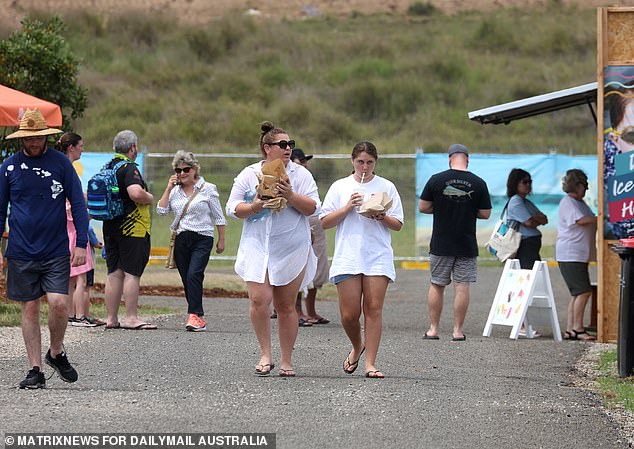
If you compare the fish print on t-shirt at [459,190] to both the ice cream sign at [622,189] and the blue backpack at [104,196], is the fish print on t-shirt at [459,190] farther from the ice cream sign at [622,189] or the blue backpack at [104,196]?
the blue backpack at [104,196]

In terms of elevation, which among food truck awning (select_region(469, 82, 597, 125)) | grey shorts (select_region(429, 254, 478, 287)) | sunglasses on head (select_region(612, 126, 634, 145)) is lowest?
grey shorts (select_region(429, 254, 478, 287))

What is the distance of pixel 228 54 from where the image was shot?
46.2 meters

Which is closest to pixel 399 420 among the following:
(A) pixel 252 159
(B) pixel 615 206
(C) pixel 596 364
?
(C) pixel 596 364

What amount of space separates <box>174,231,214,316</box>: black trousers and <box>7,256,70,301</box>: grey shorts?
401 cm

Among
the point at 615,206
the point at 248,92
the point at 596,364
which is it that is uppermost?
the point at 248,92

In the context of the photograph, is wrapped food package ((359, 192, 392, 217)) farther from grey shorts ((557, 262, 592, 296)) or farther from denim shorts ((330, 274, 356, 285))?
grey shorts ((557, 262, 592, 296))

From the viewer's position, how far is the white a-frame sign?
529 inches

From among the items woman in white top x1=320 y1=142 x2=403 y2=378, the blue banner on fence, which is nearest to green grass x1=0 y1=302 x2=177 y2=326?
woman in white top x1=320 y1=142 x2=403 y2=378

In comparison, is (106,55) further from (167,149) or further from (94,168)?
(94,168)

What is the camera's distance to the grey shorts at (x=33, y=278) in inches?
348

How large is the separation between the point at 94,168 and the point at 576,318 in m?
11.6

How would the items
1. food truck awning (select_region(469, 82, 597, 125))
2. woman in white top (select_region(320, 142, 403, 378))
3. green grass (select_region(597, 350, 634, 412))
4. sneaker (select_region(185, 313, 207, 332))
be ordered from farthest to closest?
food truck awning (select_region(469, 82, 597, 125))
sneaker (select_region(185, 313, 207, 332))
woman in white top (select_region(320, 142, 403, 378))
green grass (select_region(597, 350, 634, 412))

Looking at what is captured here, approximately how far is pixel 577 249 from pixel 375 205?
4.94 meters

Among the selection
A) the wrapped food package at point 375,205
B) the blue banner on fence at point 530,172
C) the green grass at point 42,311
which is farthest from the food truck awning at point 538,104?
the blue banner on fence at point 530,172
